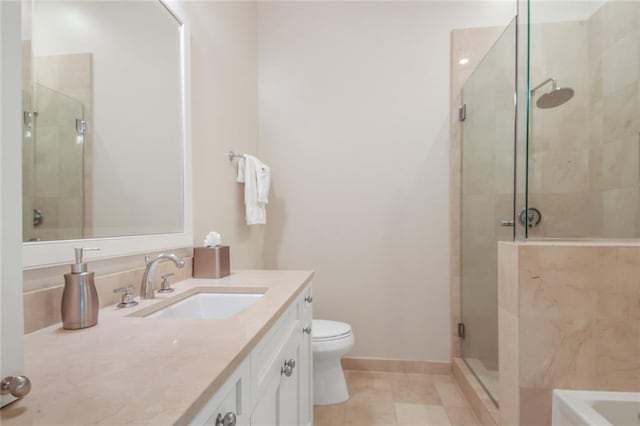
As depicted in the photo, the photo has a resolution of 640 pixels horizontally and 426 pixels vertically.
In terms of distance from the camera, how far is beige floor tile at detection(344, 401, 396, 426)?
178 cm

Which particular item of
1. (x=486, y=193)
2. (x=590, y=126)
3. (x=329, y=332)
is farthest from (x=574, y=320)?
(x=590, y=126)

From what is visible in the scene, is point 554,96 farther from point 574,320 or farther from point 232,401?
point 232,401

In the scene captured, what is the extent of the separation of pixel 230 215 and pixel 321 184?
736 mm

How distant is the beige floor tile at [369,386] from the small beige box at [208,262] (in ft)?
3.89

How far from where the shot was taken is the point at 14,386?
1.48 ft

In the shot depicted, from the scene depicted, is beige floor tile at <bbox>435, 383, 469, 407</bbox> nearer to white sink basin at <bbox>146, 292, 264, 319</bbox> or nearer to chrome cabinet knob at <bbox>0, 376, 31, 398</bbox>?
white sink basin at <bbox>146, 292, 264, 319</bbox>

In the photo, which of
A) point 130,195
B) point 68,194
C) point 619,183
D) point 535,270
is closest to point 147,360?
point 68,194

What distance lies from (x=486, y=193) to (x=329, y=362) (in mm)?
1353

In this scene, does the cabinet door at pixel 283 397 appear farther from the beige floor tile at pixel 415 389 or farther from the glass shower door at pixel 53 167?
the beige floor tile at pixel 415 389

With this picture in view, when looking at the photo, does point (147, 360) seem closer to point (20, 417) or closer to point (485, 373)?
point (20, 417)

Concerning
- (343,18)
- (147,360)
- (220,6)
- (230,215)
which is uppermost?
(343,18)

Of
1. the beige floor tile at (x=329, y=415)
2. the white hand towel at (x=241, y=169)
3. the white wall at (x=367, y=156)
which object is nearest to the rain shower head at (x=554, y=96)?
the white wall at (x=367, y=156)

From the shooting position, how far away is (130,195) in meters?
1.22

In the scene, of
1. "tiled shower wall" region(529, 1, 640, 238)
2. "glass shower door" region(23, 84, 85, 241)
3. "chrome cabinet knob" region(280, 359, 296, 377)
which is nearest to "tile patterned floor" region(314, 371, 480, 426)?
"chrome cabinet knob" region(280, 359, 296, 377)
